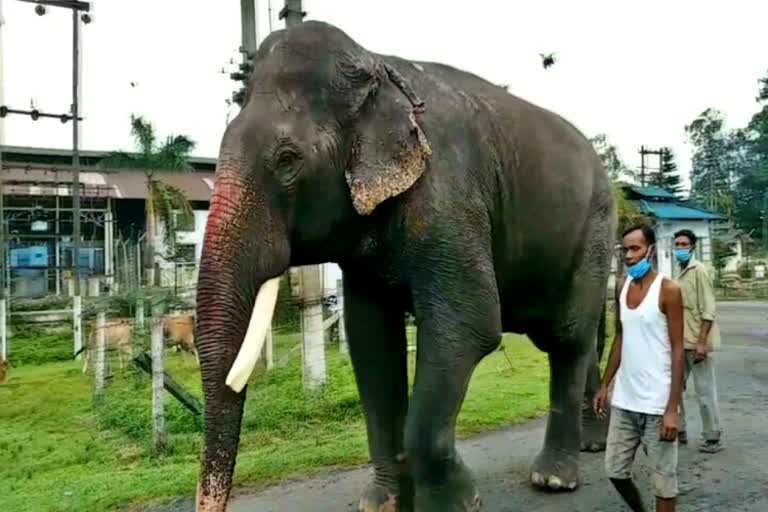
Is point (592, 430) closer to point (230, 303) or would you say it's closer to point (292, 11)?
point (230, 303)

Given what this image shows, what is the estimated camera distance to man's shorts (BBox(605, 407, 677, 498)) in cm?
425

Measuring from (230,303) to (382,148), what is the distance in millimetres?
1066

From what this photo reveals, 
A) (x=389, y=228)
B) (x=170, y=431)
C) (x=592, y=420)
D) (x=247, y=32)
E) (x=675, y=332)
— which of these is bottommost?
(x=170, y=431)

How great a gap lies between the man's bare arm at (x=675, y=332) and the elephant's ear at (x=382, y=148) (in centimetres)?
135

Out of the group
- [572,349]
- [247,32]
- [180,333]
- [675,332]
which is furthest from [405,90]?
[180,333]

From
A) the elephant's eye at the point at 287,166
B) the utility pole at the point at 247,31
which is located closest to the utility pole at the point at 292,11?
the utility pole at the point at 247,31

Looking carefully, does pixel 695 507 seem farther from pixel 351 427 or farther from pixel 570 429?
pixel 351 427

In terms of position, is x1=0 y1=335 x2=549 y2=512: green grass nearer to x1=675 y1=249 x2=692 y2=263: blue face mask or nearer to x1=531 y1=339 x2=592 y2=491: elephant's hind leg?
x1=531 y1=339 x2=592 y2=491: elephant's hind leg

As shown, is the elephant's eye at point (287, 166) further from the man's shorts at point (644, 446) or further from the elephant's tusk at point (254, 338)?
the man's shorts at point (644, 446)

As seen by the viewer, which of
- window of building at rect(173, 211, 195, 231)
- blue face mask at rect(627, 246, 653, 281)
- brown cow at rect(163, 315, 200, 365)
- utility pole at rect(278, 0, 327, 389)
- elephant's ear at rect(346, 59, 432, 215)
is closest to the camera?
elephant's ear at rect(346, 59, 432, 215)

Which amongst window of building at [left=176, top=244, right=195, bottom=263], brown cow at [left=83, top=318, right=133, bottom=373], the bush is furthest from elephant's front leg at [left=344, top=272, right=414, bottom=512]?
the bush

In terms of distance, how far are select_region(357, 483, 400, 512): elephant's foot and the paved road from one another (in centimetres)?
22

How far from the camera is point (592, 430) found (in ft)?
21.1

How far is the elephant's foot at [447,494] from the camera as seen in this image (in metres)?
4.18
